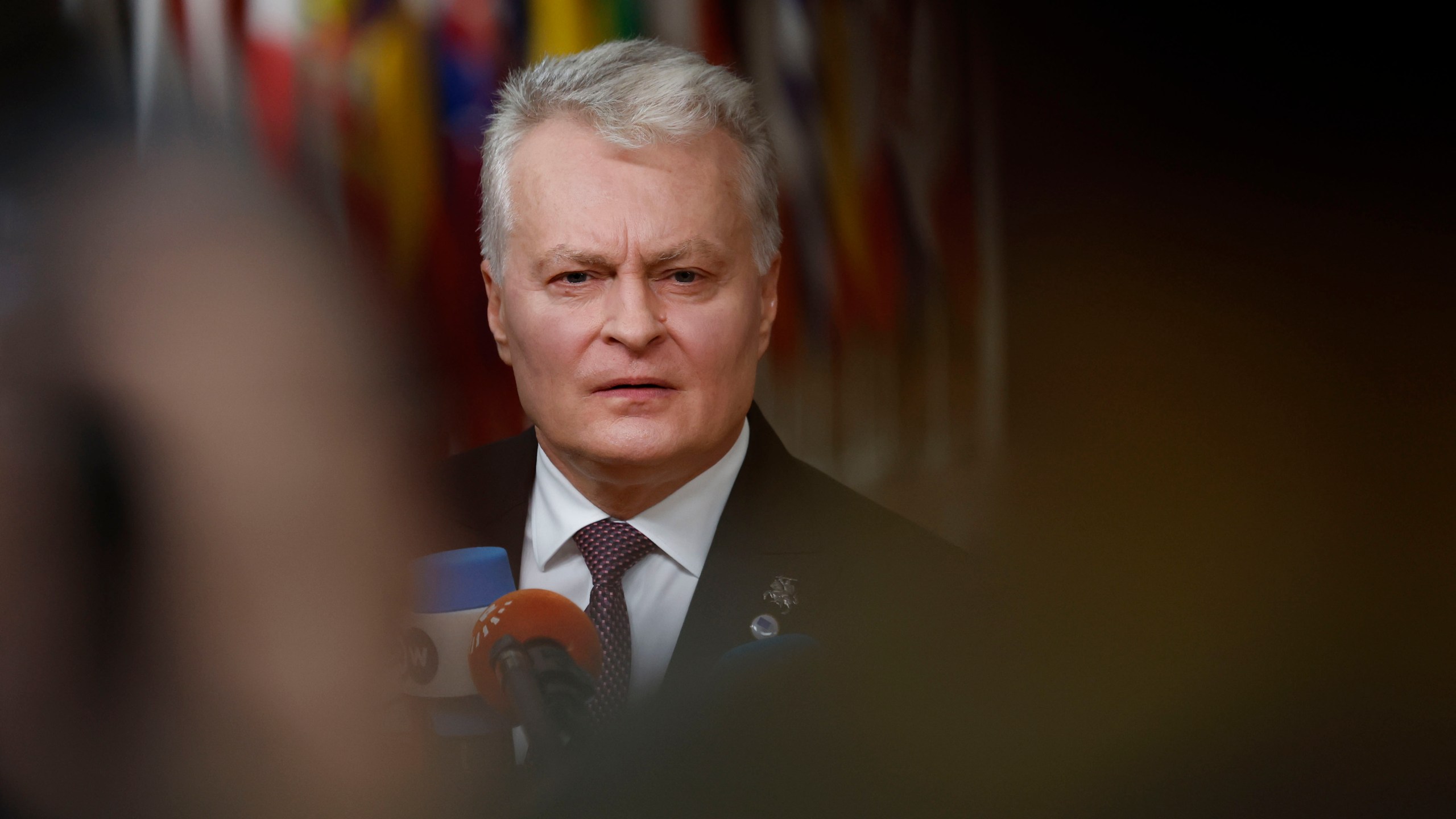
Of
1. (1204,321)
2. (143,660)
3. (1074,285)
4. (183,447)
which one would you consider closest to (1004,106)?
(1074,285)

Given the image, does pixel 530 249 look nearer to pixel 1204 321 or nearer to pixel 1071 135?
pixel 1071 135

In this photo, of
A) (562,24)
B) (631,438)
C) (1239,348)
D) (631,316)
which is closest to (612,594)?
(631,438)

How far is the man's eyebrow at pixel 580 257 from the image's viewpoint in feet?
2.58

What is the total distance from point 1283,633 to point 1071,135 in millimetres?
538

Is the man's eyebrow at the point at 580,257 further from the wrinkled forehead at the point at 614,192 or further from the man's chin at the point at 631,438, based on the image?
the man's chin at the point at 631,438

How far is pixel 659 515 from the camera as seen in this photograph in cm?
88

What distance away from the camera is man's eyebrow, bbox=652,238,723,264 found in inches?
31.2

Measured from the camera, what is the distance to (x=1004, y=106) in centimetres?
100

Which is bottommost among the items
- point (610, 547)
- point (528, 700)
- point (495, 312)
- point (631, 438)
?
point (528, 700)

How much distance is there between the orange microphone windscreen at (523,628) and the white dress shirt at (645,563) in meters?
0.05

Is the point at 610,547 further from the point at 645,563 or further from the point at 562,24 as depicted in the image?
the point at 562,24

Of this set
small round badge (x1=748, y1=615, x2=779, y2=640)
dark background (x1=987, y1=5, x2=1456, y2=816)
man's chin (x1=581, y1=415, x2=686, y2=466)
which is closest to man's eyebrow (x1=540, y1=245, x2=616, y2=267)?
man's chin (x1=581, y1=415, x2=686, y2=466)

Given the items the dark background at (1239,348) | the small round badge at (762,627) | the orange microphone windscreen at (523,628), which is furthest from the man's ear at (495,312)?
the dark background at (1239,348)

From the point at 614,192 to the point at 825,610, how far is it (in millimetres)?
411
